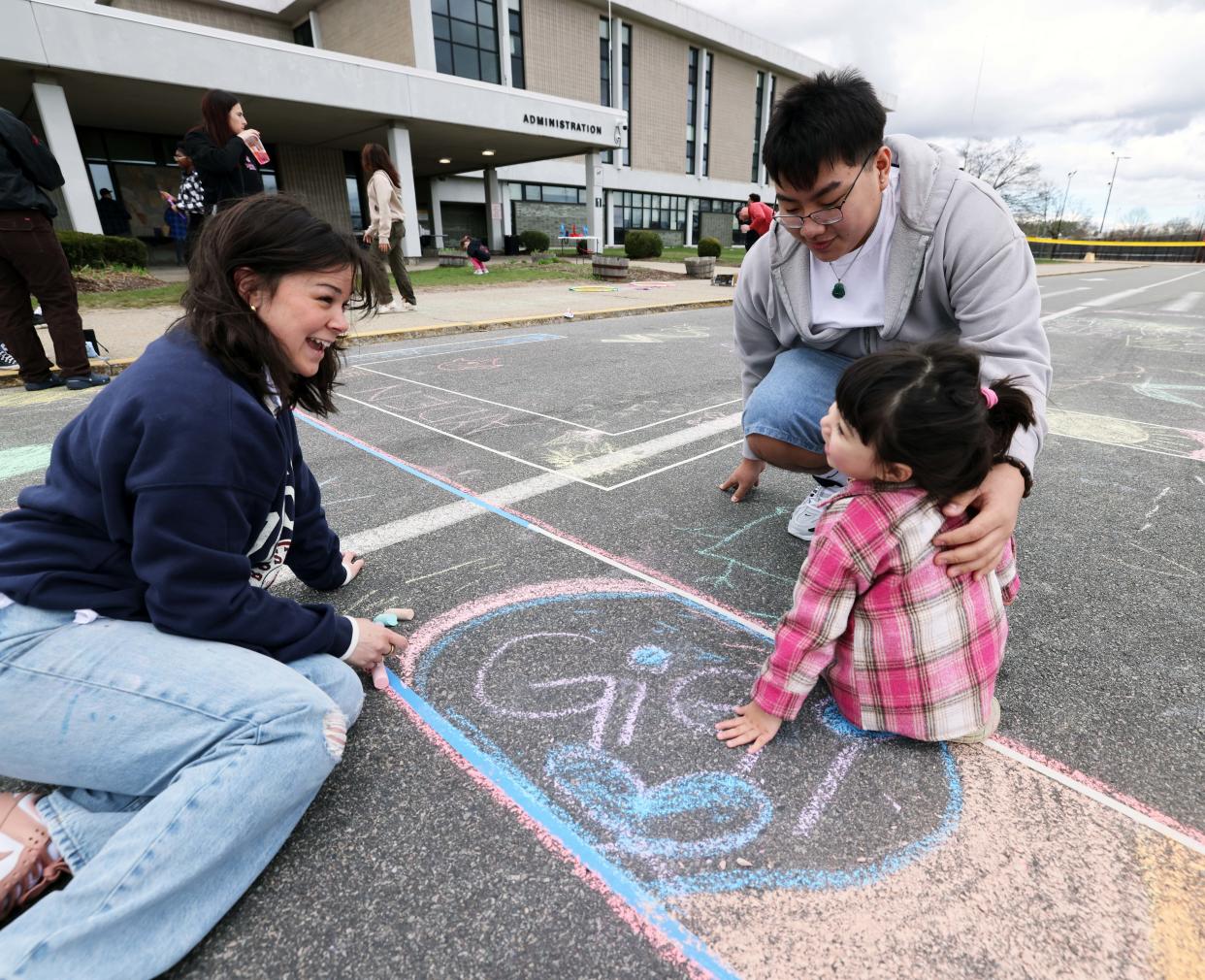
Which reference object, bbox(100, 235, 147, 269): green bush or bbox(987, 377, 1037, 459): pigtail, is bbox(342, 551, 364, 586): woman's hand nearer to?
bbox(987, 377, 1037, 459): pigtail

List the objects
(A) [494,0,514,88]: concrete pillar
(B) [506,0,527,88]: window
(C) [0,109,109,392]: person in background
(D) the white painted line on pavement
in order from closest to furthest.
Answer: (D) the white painted line on pavement → (C) [0,109,109,392]: person in background → (A) [494,0,514,88]: concrete pillar → (B) [506,0,527,88]: window

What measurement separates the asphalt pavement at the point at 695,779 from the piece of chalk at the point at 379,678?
33mm

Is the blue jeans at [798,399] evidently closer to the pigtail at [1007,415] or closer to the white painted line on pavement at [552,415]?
the pigtail at [1007,415]

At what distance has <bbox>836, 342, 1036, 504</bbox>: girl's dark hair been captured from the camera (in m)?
1.32

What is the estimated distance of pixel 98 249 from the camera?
439 inches

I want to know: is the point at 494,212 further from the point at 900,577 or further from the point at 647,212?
the point at 900,577

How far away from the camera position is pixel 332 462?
3.28 meters

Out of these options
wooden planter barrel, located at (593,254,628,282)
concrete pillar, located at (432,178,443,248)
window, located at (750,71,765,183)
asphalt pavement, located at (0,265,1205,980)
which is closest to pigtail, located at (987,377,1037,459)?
asphalt pavement, located at (0,265,1205,980)

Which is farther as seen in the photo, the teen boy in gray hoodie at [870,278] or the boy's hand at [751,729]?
the teen boy in gray hoodie at [870,278]

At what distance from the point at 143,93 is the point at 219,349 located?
53.7ft

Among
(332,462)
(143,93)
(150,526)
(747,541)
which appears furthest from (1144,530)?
(143,93)

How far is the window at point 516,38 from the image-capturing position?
24234mm

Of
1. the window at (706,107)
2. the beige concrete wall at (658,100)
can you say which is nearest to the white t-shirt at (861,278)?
the beige concrete wall at (658,100)

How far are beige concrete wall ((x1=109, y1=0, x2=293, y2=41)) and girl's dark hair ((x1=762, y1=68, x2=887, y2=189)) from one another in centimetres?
2708
